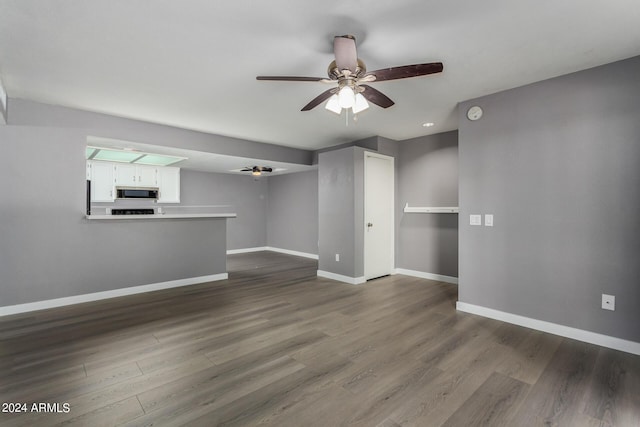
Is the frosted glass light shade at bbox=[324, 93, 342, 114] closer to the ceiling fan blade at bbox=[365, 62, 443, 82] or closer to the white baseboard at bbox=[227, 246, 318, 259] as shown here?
the ceiling fan blade at bbox=[365, 62, 443, 82]

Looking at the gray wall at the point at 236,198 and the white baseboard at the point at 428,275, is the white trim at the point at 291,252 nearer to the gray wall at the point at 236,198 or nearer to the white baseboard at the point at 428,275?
the gray wall at the point at 236,198

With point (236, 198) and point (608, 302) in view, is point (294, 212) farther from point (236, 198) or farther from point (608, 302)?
point (608, 302)

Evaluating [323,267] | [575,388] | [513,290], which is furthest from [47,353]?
[513,290]

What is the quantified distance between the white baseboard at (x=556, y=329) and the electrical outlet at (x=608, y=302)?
26 centimetres

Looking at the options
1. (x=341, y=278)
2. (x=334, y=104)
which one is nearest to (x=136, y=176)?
(x=341, y=278)

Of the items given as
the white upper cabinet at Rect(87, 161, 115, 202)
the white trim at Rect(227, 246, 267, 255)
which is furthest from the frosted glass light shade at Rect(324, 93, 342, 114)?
the white trim at Rect(227, 246, 267, 255)

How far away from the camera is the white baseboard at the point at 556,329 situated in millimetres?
2471

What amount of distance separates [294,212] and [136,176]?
3834 mm

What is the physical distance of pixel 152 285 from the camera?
4305 mm

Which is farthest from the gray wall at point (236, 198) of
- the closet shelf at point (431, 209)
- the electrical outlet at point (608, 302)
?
the electrical outlet at point (608, 302)

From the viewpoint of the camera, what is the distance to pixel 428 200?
4.98 m

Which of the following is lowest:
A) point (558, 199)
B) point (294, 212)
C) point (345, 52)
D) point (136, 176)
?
point (294, 212)

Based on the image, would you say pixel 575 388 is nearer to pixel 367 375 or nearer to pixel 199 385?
pixel 367 375

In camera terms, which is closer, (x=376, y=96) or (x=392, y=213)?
(x=376, y=96)
